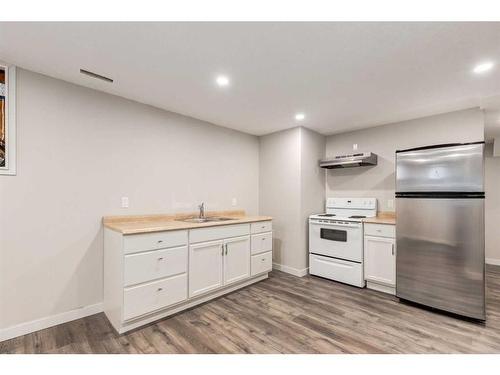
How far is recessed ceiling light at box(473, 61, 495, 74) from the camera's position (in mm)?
1943

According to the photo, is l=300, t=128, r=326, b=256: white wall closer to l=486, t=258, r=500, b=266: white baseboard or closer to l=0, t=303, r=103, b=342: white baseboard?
l=0, t=303, r=103, b=342: white baseboard

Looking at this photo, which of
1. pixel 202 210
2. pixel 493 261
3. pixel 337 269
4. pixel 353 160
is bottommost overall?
pixel 493 261

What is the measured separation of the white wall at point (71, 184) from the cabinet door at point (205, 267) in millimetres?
758

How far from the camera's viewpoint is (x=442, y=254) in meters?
2.51

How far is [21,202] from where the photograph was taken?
2041 mm

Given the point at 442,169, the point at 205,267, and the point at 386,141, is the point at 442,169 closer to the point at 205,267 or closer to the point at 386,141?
the point at 386,141

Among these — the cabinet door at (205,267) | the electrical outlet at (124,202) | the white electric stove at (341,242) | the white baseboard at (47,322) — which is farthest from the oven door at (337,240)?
the white baseboard at (47,322)

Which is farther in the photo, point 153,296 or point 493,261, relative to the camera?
point 493,261

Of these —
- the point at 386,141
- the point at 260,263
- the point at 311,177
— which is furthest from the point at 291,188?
the point at 386,141

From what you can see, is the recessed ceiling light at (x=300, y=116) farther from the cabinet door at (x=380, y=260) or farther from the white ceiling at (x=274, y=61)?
the cabinet door at (x=380, y=260)

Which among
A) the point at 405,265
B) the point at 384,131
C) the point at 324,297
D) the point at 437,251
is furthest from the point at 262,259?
the point at 384,131

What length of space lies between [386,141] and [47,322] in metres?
4.62

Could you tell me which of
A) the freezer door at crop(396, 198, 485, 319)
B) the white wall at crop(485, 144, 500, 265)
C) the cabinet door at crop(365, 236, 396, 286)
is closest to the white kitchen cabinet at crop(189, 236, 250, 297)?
the cabinet door at crop(365, 236, 396, 286)
